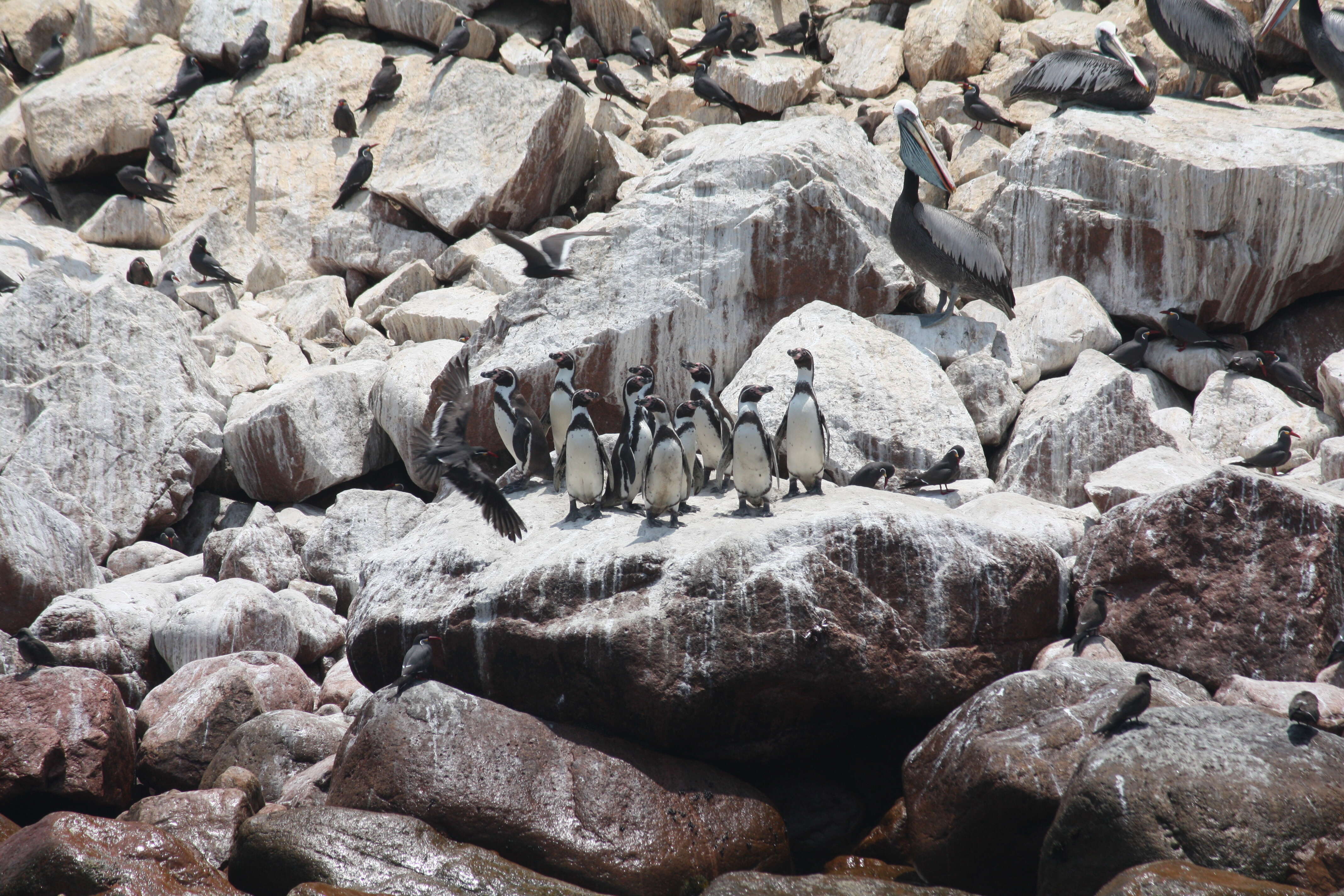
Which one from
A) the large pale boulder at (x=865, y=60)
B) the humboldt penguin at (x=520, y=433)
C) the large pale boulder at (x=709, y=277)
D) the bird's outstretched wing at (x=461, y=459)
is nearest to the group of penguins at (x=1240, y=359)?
the large pale boulder at (x=709, y=277)

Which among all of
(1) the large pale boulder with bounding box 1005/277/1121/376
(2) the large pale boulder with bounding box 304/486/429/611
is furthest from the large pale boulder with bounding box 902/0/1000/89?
(2) the large pale boulder with bounding box 304/486/429/611

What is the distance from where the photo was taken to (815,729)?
7.64 meters

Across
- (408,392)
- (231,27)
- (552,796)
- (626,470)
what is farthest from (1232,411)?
(231,27)

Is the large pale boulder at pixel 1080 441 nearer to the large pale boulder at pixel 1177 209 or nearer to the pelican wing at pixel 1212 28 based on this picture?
the large pale boulder at pixel 1177 209

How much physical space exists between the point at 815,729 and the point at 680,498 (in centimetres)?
188

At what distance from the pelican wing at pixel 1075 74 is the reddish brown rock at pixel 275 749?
11.2 m

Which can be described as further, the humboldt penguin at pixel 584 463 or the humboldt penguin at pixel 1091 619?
the humboldt penguin at pixel 584 463

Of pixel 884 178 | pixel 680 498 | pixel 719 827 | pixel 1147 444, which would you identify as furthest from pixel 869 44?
pixel 719 827

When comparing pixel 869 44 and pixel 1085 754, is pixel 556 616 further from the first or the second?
pixel 869 44

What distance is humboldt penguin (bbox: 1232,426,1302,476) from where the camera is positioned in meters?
9.66

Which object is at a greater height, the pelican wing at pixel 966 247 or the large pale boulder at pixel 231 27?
the large pale boulder at pixel 231 27

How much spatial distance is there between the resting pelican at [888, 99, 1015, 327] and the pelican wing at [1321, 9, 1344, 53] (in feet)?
15.8

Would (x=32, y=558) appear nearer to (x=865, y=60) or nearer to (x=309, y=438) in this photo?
(x=309, y=438)

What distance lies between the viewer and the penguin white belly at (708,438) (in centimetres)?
921
